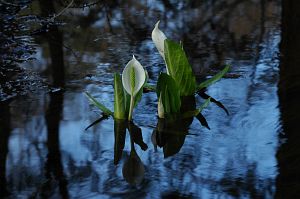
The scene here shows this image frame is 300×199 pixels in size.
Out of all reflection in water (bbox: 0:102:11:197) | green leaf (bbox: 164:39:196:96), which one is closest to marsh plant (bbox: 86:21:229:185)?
green leaf (bbox: 164:39:196:96)

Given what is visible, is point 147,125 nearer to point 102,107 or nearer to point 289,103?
point 102,107

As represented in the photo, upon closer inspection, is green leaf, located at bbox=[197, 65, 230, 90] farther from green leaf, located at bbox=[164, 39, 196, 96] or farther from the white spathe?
the white spathe

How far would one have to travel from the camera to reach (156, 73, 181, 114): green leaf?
1445mm

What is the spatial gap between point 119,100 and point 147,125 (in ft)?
0.34

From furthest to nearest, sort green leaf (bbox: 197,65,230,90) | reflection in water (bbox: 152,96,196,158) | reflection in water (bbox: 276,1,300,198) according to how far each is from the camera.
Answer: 1. green leaf (bbox: 197,65,230,90)
2. reflection in water (bbox: 152,96,196,158)
3. reflection in water (bbox: 276,1,300,198)

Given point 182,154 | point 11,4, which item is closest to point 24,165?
point 182,154

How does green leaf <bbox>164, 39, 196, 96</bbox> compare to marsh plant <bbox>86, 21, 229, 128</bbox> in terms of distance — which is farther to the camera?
green leaf <bbox>164, 39, 196, 96</bbox>

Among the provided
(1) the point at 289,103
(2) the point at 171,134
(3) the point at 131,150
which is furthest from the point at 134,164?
(1) the point at 289,103

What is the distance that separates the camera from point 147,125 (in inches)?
57.1

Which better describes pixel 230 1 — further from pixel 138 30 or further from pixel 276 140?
pixel 276 140

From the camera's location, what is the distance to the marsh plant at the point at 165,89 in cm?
140

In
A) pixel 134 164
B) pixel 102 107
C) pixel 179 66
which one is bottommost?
pixel 134 164

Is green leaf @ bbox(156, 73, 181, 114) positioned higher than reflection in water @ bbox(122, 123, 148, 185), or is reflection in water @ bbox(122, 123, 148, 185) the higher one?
green leaf @ bbox(156, 73, 181, 114)

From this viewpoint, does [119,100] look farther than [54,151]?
Yes
